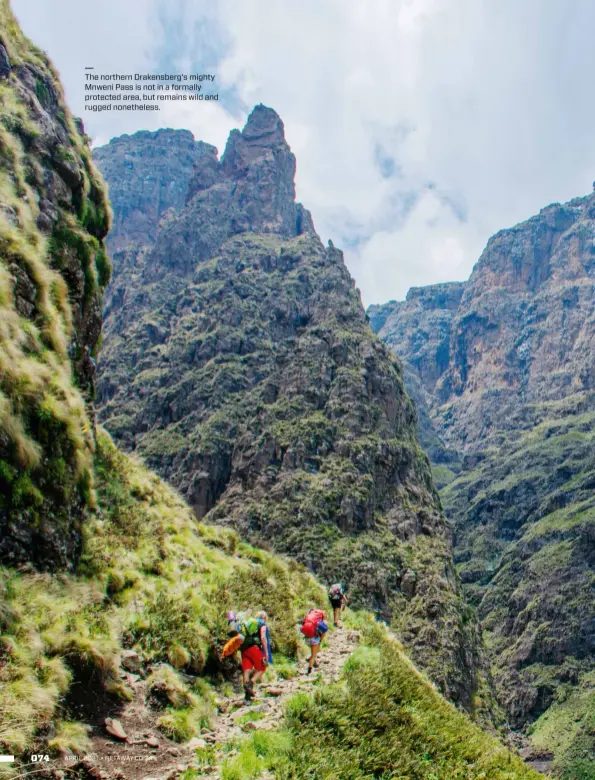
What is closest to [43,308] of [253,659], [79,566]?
[79,566]

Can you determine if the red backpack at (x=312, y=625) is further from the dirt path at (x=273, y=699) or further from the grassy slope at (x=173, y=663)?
the grassy slope at (x=173, y=663)

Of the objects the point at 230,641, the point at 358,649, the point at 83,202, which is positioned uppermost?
the point at 83,202

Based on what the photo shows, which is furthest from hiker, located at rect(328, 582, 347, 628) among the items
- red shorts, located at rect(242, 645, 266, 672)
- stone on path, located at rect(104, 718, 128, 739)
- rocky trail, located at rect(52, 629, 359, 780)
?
stone on path, located at rect(104, 718, 128, 739)

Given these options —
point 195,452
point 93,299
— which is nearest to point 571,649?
point 195,452

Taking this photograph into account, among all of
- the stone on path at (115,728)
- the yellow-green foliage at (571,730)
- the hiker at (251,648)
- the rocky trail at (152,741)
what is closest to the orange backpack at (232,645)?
the hiker at (251,648)

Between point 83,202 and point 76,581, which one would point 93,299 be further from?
point 76,581

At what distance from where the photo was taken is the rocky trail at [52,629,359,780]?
7977mm

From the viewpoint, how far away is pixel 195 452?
11456 cm

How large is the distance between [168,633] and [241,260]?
6572 inches

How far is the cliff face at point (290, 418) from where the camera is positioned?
88438mm

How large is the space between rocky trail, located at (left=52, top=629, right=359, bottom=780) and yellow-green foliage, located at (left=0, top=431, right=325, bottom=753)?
0.98 feet

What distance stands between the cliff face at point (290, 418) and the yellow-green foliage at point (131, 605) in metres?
61.2

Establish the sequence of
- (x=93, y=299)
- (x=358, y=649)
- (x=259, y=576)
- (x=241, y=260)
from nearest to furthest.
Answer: (x=358, y=649)
(x=259, y=576)
(x=93, y=299)
(x=241, y=260)

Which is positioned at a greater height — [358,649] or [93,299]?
[93,299]
